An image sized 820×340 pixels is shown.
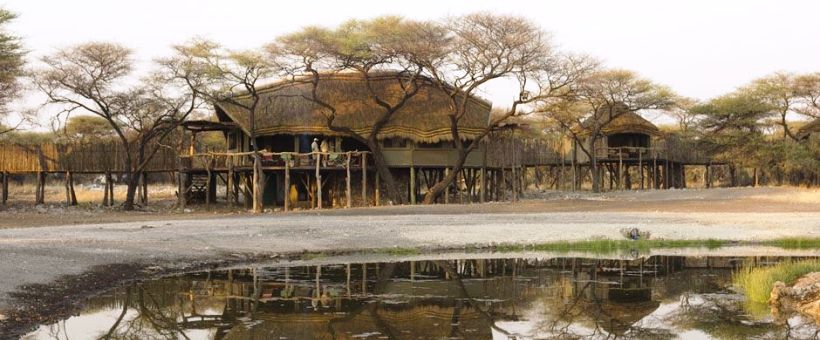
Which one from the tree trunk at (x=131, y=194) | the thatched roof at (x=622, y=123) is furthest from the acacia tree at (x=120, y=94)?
the thatched roof at (x=622, y=123)

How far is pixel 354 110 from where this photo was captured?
44.1 meters

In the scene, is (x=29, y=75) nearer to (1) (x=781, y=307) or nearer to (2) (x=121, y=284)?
(2) (x=121, y=284)

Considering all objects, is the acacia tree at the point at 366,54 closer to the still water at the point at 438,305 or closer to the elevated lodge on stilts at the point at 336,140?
the elevated lodge on stilts at the point at 336,140

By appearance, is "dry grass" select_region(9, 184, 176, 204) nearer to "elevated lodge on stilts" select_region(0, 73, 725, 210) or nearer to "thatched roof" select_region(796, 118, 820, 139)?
"elevated lodge on stilts" select_region(0, 73, 725, 210)

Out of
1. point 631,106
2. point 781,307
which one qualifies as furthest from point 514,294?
point 631,106

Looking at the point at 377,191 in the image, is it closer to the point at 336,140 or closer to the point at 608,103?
the point at 336,140

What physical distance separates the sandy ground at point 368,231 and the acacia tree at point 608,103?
20270mm

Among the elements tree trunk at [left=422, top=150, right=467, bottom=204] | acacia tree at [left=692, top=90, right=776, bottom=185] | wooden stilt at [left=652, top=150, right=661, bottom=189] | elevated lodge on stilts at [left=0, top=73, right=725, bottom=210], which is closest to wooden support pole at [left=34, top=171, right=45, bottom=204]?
elevated lodge on stilts at [left=0, top=73, right=725, bottom=210]

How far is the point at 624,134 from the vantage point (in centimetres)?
6291

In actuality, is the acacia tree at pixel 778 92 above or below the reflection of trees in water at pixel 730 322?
above

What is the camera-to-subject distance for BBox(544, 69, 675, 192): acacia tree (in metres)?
58.1

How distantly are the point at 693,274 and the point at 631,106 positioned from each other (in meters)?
44.7

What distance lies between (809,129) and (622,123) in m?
13.3

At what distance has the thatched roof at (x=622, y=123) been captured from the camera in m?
61.1
